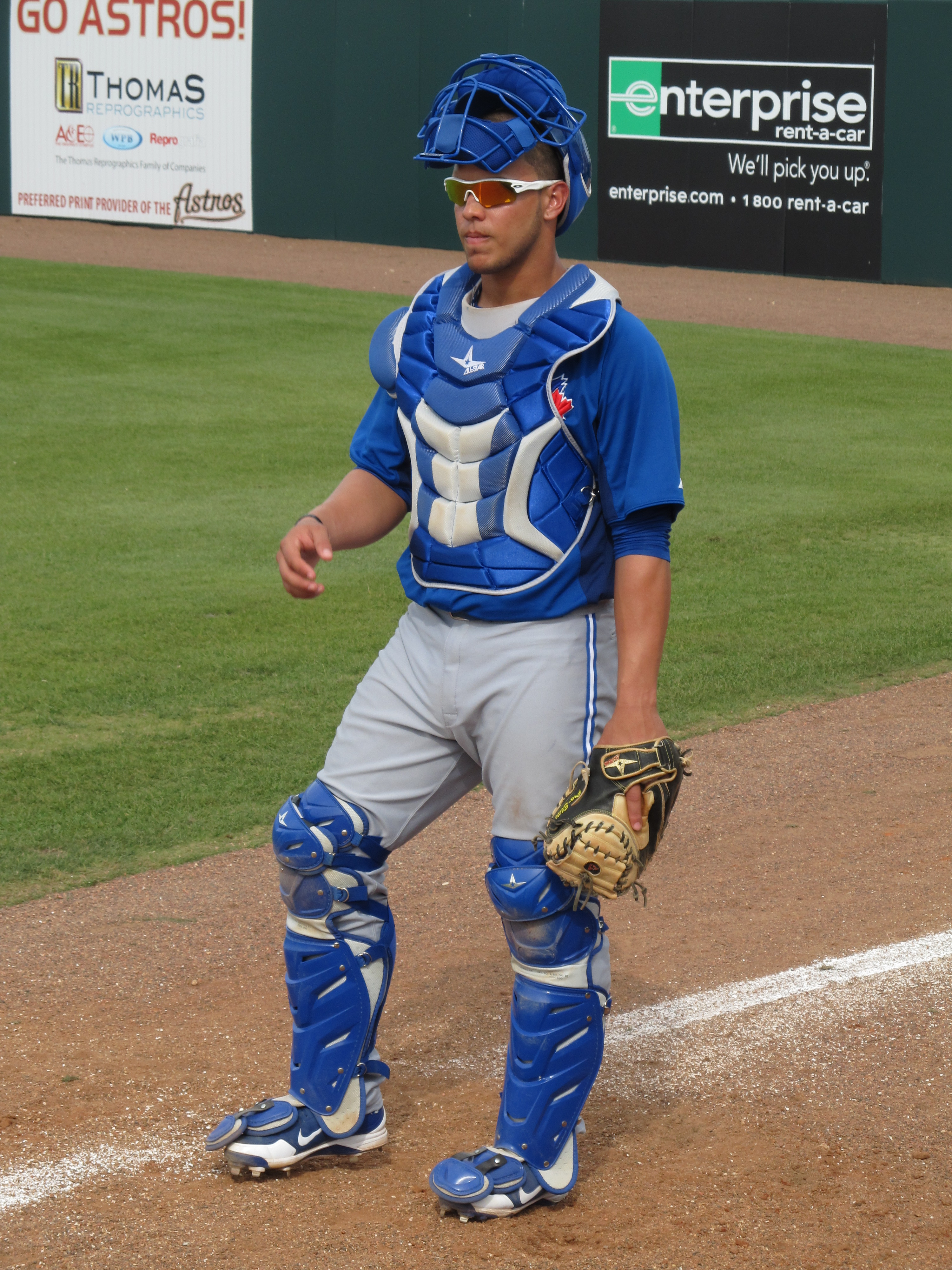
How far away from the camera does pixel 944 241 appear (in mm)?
20188

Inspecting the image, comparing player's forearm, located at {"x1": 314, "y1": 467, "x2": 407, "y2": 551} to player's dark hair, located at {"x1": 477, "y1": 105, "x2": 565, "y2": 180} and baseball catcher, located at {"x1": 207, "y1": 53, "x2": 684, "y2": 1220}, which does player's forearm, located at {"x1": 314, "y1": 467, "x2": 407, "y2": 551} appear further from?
player's dark hair, located at {"x1": 477, "y1": 105, "x2": 565, "y2": 180}

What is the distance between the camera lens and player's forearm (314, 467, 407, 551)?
3.41 meters

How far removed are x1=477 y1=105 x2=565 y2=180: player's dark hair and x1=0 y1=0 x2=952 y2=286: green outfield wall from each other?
1824cm

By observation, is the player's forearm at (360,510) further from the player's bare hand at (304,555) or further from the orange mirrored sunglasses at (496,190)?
the orange mirrored sunglasses at (496,190)

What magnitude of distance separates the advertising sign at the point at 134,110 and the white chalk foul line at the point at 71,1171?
2271cm

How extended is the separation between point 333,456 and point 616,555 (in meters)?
8.21

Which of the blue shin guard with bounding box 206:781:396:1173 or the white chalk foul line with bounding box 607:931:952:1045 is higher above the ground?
the blue shin guard with bounding box 206:781:396:1173

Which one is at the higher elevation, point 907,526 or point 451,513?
point 451,513

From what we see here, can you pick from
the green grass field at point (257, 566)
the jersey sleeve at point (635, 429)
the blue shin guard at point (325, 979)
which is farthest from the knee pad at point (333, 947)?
the green grass field at point (257, 566)

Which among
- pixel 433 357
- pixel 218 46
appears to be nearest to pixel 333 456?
pixel 433 357

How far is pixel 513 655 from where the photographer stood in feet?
10.5

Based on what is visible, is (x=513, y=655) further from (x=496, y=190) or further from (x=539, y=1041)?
(x=496, y=190)

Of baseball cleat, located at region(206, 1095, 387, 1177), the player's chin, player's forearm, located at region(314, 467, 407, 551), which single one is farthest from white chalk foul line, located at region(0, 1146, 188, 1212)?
the player's chin

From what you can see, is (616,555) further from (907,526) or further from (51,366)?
(51,366)
